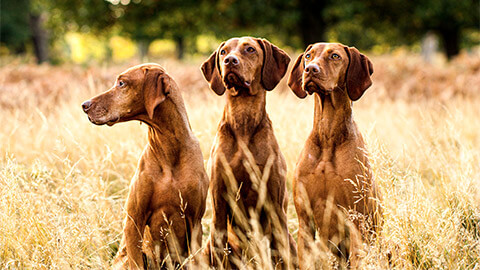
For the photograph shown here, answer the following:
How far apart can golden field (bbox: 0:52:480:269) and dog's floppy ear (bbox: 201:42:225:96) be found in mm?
1076

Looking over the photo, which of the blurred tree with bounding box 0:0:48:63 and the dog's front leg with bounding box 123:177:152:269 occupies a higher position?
the blurred tree with bounding box 0:0:48:63

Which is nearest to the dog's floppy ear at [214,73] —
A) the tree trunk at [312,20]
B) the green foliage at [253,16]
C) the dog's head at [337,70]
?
the dog's head at [337,70]

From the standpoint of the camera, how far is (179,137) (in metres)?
3.04

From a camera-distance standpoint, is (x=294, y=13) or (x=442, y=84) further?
(x=294, y=13)

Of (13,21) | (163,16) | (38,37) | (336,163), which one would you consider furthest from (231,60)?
(38,37)

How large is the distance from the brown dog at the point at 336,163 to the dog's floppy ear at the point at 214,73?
1.97 feet

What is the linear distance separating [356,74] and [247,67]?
2.29ft

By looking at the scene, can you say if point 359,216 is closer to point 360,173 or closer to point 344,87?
point 360,173

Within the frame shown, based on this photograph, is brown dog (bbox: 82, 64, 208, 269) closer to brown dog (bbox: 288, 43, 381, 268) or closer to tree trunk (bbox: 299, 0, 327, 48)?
brown dog (bbox: 288, 43, 381, 268)

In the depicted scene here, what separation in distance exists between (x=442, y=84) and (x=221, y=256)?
29.9 feet

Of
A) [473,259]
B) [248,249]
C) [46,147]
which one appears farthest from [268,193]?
[46,147]

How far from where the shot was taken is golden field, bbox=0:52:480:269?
317 cm

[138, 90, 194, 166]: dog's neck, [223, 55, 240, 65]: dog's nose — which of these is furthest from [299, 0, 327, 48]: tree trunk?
[138, 90, 194, 166]: dog's neck

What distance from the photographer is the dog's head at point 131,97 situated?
9.52ft
